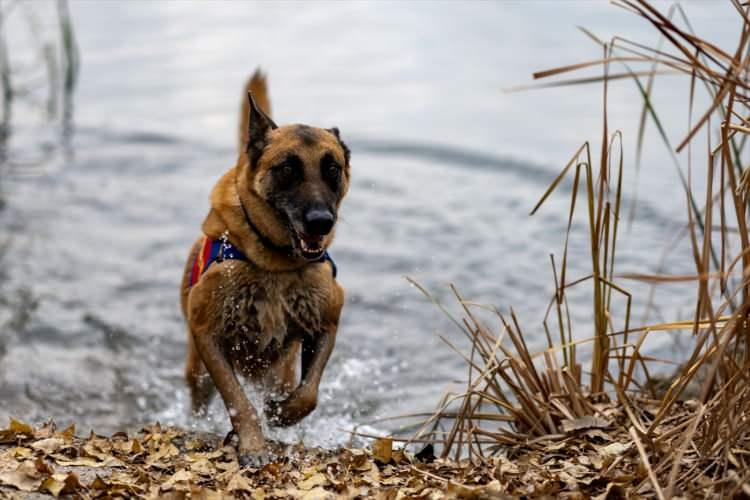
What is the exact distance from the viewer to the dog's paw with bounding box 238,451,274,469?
4645 millimetres

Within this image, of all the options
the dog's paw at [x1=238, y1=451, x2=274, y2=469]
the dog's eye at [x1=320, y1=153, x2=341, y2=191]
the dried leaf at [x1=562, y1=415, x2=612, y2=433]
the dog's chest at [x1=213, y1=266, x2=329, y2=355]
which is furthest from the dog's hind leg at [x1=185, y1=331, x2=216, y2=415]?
the dried leaf at [x1=562, y1=415, x2=612, y2=433]

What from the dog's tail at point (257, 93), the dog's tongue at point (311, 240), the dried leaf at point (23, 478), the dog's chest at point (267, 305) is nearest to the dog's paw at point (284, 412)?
the dog's chest at point (267, 305)

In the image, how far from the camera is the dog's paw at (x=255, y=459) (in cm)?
464

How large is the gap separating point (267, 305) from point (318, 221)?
57 cm

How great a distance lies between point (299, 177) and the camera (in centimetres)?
493

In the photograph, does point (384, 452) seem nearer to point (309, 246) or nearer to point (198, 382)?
point (309, 246)

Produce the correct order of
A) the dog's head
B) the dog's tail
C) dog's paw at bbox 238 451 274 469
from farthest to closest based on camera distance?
the dog's tail, the dog's head, dog's paw at bbox 238 451 274 469

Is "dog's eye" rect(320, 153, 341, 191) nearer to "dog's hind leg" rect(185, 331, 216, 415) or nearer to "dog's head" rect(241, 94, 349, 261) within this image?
"dog's head" rect(241, 94, 349, 261)

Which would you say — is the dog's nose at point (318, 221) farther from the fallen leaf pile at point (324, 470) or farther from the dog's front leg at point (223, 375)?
the fallen leaf pile at point (324, 470)

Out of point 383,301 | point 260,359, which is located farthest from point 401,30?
point 260,359

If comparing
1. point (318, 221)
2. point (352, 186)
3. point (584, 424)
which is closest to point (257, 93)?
point (318, 221)

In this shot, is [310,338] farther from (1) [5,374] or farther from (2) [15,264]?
(2) [15,264]

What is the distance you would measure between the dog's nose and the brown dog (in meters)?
0.07

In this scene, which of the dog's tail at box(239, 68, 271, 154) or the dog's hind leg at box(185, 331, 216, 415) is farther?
the dog's tail at box(239, 68, 271, 154)
